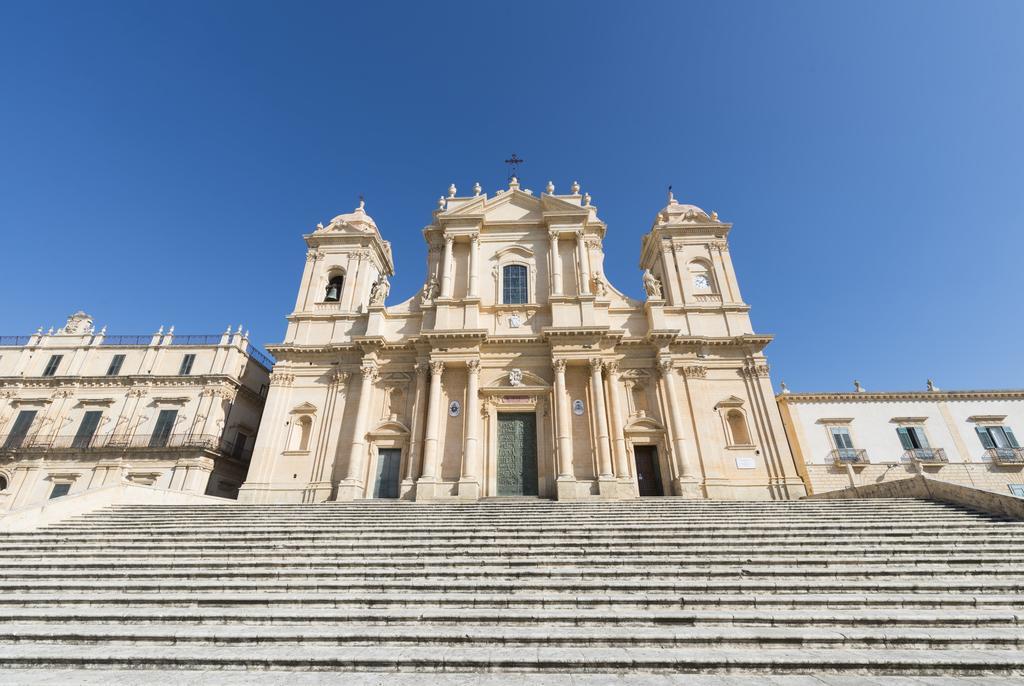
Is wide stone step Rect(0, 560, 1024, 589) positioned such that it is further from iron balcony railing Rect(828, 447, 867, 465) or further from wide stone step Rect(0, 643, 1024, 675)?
iron balcony railing Rect(828, 447, 867, 465)

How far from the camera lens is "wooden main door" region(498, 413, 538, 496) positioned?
18.2m

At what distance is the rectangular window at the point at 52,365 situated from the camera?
24984 mm

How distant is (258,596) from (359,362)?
13982 mm

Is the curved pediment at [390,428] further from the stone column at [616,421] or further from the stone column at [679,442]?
the stone column at [679,442]

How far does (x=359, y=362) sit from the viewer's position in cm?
2039

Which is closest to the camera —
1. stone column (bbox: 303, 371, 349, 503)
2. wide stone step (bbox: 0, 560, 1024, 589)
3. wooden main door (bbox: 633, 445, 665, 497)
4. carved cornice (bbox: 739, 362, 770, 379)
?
wide stone step (bbox: 0, 560, 1024, 589)

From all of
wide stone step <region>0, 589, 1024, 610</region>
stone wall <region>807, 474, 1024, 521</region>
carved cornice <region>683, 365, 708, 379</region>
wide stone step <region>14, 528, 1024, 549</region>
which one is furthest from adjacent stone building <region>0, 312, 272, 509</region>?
stone wall <region>807, 474, 1024, 521</region>

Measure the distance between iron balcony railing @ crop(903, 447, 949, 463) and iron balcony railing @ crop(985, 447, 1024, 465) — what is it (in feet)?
6.84

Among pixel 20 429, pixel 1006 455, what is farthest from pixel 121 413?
pixel 1006 455

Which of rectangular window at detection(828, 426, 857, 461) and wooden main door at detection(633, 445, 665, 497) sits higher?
rectangular window at detection(828, 426, 857, 461)

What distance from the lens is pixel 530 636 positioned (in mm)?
5523

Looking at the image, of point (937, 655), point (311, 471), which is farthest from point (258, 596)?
point (311, 471)

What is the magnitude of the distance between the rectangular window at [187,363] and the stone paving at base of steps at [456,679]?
948 inches

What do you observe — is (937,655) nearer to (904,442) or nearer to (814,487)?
(814,487)
